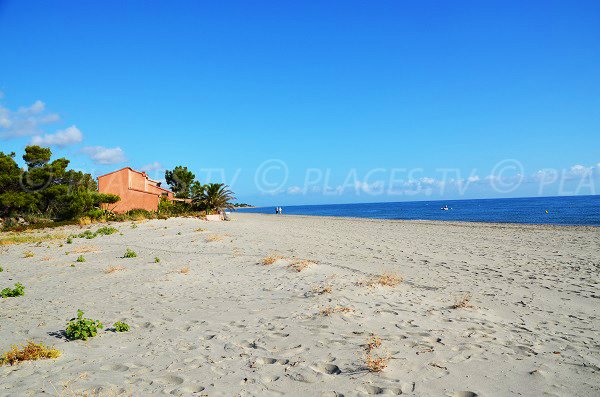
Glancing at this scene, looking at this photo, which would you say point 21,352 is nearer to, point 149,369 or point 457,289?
point 149,369

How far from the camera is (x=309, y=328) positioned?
570 centimetres

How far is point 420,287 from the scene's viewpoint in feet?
27.2

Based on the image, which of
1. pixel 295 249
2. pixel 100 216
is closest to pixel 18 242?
pixel 100 216

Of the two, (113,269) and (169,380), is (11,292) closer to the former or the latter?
(113,269)

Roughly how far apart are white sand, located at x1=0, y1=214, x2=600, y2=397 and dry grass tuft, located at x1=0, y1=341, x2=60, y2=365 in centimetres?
17

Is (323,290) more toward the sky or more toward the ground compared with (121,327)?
more toward the sky

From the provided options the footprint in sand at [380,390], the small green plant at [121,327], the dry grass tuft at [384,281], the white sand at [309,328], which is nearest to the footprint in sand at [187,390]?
the white sand at [309,328]

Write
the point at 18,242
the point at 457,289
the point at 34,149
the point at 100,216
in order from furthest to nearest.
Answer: the point at 34,149, the point at 100,216, the point at 18,242, the point at 457,289

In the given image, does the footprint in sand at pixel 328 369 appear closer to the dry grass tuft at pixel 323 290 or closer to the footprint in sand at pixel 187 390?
the footprint in sand at pixel 187 390

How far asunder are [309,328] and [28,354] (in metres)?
3.78

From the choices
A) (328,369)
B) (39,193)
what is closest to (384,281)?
(328,369)

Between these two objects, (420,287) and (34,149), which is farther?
(34,149)

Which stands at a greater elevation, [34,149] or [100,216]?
[34,149]

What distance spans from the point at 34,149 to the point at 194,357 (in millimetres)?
35578
